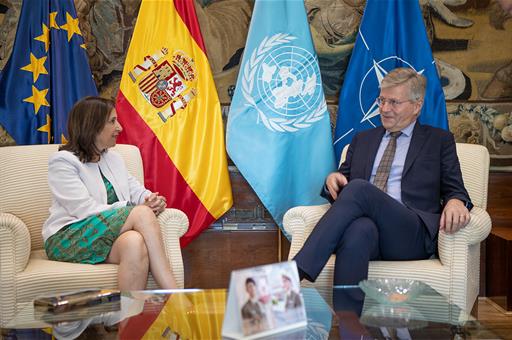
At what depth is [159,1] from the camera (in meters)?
4.16

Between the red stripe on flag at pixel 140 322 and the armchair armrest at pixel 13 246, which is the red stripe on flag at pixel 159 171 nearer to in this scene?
the armchair armrest at pixel 13 246

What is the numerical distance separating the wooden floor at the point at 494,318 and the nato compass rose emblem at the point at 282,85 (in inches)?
58.6

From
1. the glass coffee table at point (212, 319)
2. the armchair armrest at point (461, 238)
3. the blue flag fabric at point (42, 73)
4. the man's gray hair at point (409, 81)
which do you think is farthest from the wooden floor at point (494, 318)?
the blue flag fabric at point (42, 73)

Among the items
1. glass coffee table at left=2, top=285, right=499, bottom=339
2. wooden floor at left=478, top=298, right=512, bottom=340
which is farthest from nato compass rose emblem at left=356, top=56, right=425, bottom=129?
glass coffee table at left=2, top=285, right=499, bottom=339

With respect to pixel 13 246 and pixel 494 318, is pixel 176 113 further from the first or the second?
pixel 494 318

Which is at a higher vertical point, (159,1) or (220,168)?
(159,1)

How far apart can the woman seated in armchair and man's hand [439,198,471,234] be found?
128 cm

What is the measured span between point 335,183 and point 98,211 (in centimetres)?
118

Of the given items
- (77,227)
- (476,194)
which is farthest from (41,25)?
(476,194)

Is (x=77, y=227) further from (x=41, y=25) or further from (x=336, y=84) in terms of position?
(x=336, y=84)

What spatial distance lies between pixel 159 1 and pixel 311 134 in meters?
1.24

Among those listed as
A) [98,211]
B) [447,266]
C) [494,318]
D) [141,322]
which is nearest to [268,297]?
[141,322]

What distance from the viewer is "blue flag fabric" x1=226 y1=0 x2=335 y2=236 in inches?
162

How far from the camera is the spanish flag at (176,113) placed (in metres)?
4.11
